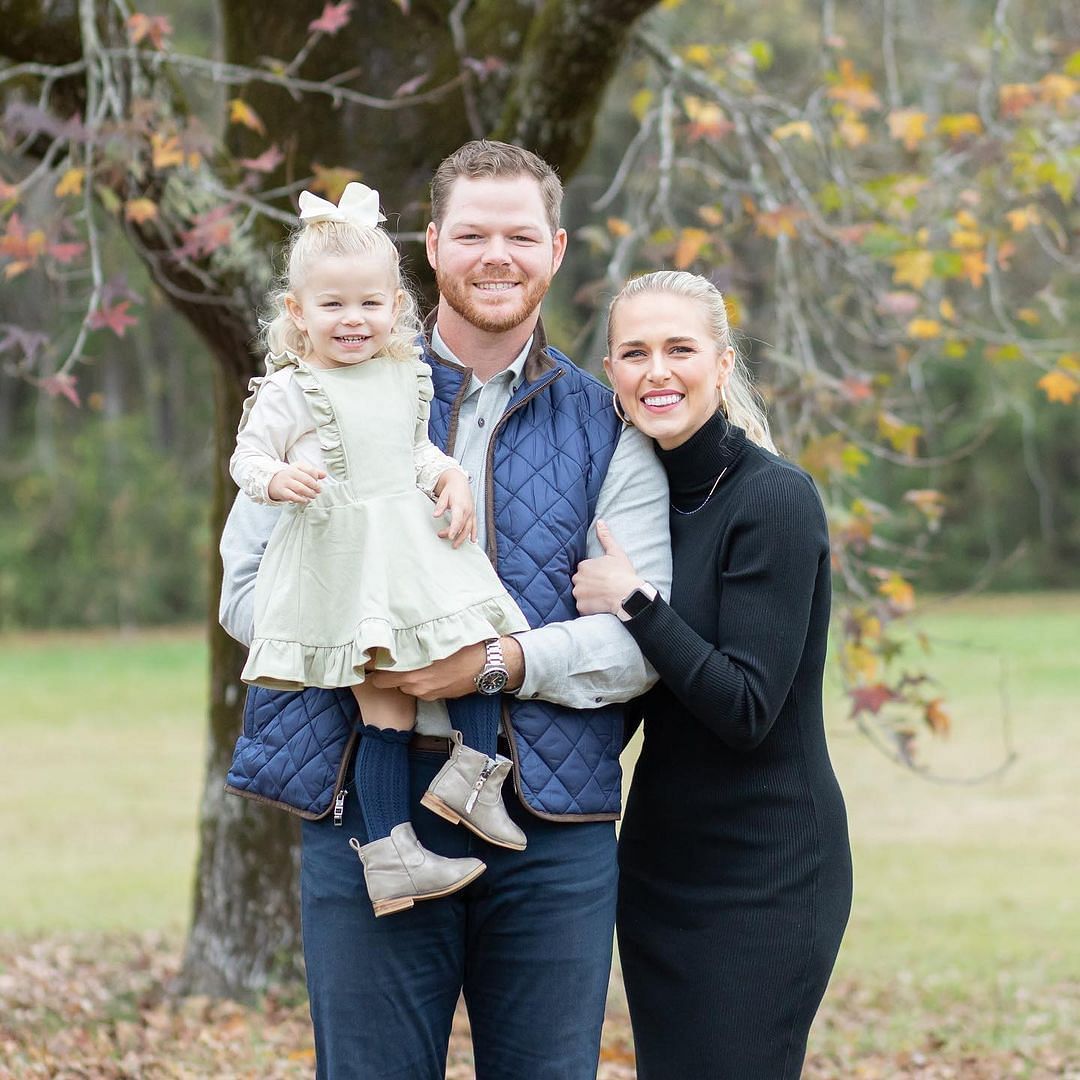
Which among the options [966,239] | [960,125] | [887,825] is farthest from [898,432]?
[887,825]

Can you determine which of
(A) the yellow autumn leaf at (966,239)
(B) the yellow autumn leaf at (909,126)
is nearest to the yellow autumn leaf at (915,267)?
(A) the yellow autumn leaf at (966,239)

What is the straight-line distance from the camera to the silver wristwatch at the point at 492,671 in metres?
2.46

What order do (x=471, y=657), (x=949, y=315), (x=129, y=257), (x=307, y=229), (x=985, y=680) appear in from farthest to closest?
1. (x=985, y=680)
2. (x=129, y=257)
3. (x=949, y=315)
4. (x=307, y=229)
5. (x=471, y=657)

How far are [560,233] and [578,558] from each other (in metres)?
0.62

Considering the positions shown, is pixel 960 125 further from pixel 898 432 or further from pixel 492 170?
pixel 492 170

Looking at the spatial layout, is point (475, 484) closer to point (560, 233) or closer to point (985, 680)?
point (560, 233)

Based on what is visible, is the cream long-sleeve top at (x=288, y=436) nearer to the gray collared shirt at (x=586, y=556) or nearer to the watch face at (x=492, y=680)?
the gray collared shirt at (x=586, y=556)

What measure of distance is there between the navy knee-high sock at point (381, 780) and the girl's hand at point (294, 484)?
1.34ft

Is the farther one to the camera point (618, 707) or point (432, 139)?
point (432, 139)

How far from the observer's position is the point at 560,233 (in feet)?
9.13

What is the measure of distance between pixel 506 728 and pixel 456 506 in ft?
1.29

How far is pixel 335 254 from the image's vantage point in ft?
8.36

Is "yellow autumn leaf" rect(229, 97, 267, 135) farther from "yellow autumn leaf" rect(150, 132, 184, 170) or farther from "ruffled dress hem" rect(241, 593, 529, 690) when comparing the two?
"ruffled dress hem" rect(241, 593, 529, 690)

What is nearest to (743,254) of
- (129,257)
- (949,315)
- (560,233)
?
(129,257)
